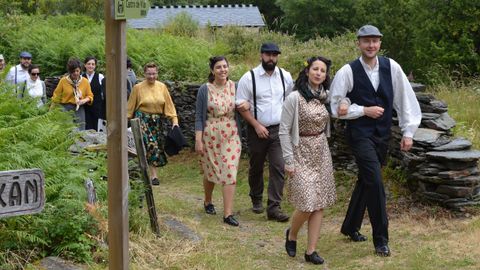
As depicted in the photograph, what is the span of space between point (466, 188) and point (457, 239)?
86cm

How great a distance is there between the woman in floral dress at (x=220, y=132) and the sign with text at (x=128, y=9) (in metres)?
3.83

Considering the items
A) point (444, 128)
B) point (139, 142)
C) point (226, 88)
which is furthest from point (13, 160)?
point (444, 128)

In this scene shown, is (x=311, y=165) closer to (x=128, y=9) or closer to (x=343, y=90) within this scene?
(x=343, y=90)

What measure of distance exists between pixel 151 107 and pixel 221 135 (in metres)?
1.78

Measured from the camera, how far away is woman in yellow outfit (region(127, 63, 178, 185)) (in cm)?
976

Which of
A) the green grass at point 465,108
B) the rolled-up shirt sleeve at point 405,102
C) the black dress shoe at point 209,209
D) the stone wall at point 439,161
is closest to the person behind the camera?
the rolled-up shirt sleeve at point 405,102

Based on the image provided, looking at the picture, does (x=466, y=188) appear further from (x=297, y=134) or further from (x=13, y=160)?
(x=13, y=160)

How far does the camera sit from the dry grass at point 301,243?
6.30 meters

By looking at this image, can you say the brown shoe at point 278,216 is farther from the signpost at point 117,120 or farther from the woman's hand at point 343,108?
the signpost at point 117,120

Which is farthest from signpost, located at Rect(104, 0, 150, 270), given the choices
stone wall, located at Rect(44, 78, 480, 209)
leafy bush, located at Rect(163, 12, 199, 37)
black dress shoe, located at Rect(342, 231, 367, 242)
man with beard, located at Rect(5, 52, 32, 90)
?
leafy bush, located at Rect(163, 12, 199, 37)

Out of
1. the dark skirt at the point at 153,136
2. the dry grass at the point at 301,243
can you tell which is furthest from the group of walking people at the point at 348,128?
the dark skirt at the point at 153,136

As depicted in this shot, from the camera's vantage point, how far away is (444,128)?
8.37 metres

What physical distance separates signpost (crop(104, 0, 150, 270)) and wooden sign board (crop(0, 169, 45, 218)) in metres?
0.57

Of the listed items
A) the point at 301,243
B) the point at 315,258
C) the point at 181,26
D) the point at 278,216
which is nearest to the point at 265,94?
the point at 278,216
